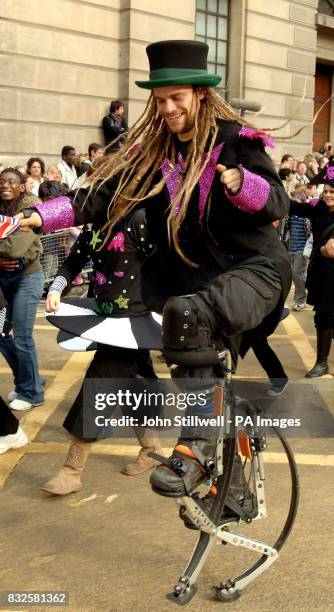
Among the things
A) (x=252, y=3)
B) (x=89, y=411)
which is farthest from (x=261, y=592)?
(x=252, y=3)

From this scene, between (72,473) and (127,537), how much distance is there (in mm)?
626

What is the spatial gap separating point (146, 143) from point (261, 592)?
1840mm

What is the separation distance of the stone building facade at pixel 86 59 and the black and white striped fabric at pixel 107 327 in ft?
27.0

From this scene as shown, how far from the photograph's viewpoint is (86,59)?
14500mm

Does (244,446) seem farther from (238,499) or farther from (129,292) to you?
(129,292)

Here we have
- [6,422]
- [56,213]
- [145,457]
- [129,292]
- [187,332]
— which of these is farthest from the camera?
[6,422]

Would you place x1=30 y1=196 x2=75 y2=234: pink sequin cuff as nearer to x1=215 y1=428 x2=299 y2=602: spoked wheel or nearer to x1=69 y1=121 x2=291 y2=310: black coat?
x1=69 y1=121 x2=291 y2=310: black coat

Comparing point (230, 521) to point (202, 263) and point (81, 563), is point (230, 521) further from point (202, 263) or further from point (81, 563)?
point (202, 263)

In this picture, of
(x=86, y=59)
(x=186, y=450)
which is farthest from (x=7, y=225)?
(x=86, y=59)

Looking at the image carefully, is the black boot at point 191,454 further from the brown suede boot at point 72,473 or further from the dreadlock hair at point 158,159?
the brown suede boot at point 72,473

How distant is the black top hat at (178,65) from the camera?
2977mm

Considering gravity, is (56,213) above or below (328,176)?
below

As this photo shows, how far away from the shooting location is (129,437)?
17.3 feet

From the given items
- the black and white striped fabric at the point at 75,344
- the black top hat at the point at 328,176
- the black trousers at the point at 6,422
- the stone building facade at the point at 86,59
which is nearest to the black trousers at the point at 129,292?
the black and white striped fabric at the point at 75,344
